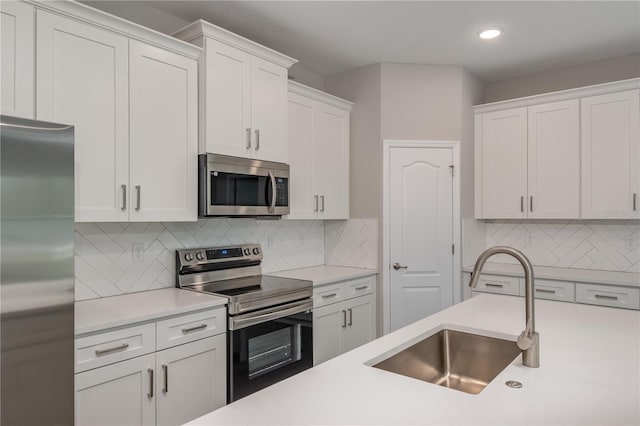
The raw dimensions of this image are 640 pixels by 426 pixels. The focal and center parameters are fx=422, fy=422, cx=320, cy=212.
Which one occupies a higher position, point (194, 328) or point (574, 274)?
point (574, 274)

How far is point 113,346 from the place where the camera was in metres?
1.95

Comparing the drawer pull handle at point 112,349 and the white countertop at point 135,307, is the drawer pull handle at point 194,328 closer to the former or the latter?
the white countertop at point 135,307

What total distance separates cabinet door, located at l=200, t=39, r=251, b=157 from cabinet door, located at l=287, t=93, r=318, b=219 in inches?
22.2

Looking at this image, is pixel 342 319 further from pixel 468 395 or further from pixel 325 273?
pixel 468 395

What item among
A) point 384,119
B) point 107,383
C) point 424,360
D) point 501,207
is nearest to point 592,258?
point 501,207

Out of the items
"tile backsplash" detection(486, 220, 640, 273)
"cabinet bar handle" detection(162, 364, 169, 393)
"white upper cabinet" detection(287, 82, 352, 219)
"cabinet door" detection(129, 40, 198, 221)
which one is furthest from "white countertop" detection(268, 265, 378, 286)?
"tile backsplash" detection(486, 220, 640, 273)

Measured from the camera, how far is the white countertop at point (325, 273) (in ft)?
10.7

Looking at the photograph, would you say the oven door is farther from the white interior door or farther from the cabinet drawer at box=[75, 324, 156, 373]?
the white interior door

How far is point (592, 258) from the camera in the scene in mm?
3697

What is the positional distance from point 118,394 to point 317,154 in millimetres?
2318

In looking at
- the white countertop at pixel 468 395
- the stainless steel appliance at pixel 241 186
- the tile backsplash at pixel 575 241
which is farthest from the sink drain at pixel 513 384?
the tile backsplash at pixel 575 241

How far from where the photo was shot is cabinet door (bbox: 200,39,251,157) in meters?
2.59

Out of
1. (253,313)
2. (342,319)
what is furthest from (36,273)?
(342,319)

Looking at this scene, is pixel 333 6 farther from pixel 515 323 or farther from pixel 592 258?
pixel 592 258
